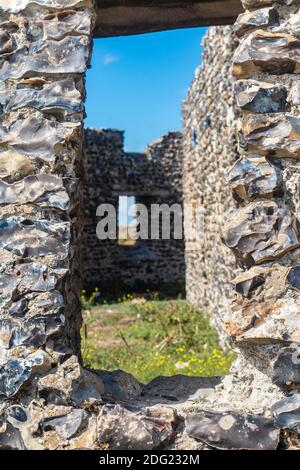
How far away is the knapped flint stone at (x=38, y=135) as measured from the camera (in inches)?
A: 83.7

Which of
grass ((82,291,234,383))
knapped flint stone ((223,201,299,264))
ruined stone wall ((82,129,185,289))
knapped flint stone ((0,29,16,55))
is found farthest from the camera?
ruined stone wall ((82,129,185,289))

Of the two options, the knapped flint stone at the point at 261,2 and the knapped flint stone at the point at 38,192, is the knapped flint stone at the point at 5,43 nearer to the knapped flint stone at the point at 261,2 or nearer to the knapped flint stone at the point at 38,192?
the knapped flint stone at the point at 38,192

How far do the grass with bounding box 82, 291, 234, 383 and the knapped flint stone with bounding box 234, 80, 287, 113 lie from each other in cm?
248

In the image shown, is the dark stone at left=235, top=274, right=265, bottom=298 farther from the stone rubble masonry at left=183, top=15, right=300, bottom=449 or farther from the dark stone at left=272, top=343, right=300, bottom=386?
the dark stone at left=272, top=343, right=300, bottom=386

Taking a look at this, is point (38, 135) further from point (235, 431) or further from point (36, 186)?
point (235, 431)

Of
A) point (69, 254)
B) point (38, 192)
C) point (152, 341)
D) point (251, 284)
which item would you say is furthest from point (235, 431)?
point (152, 341)

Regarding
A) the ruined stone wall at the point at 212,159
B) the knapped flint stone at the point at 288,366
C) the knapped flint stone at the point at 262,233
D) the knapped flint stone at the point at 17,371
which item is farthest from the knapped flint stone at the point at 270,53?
the ruined stone wall at the point at 212,159

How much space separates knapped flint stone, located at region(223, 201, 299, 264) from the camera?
6.51ft

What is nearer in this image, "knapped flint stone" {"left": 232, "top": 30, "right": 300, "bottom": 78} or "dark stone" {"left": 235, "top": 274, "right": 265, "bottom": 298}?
"dark stone" {"left": 235, "top": 274, "right": 265, "bottom": 298}

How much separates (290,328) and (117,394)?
80 cm

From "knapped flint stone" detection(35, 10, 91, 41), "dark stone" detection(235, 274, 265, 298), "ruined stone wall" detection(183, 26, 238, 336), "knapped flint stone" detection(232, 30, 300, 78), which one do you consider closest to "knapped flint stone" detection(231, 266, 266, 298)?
"dark stone" detection(235, 274, 265, 298)

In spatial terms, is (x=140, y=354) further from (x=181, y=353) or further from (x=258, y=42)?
(x=258, y=42)

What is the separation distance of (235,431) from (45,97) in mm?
1460

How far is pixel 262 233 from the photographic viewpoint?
2.00 metres
